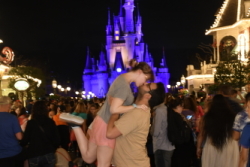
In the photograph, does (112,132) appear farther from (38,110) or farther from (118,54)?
(118,54)

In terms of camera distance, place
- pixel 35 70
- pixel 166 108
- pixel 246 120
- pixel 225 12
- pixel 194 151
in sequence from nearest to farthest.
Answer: pixel 246 120
pixel 166 108
pixel 194 151
pixel 35 70
pixel 225 12

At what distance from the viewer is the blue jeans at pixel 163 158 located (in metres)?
7.63

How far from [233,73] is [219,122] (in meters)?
15.9

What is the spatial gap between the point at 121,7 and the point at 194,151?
92.4 m

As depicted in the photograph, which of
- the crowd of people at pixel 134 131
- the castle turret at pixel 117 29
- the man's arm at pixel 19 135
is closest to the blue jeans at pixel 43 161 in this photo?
the crowd of people at pixel 134 131

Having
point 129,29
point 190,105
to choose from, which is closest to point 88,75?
point 129,29

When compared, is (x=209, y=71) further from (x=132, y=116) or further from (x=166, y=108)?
(x=132, y=116)

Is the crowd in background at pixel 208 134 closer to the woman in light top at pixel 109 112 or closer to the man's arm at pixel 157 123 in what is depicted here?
the man's arm at pixel 157 123

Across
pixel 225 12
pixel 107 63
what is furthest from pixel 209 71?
pixel 107 63

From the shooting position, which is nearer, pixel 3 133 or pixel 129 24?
pixel 3 133

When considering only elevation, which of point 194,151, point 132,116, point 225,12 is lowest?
point 194,151

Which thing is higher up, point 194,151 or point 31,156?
point 31,156

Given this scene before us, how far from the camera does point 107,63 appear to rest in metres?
92.6

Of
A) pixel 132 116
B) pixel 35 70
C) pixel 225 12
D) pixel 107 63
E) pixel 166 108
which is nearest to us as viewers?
pixel 132 116
